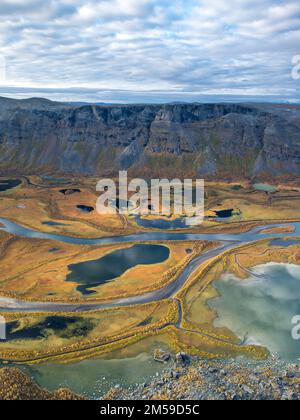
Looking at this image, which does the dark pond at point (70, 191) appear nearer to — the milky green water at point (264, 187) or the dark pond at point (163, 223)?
the dark pond at point (163, 223)

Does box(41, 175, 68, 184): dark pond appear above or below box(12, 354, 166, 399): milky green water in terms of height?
above

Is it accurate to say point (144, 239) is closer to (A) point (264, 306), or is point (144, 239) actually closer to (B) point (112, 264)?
(B) point (112, 264)

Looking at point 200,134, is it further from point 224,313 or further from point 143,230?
point 224,313

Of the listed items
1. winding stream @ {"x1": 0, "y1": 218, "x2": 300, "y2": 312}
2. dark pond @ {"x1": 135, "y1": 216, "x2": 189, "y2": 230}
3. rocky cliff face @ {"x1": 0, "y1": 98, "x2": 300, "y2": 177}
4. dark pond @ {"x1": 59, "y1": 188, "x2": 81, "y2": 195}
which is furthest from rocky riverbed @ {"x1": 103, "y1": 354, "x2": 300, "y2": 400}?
rocky cliff face @ {"x1": 0, "y1": 98, "x2": 300, "y2": 177}

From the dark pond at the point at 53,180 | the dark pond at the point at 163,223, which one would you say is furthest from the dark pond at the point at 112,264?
the dark pond at the point at 53,180

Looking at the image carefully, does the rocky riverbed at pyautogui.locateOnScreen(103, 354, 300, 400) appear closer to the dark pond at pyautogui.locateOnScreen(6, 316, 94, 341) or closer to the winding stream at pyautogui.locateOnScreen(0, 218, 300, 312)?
the dark pond at pyautogui.locateOnScreen(6, 316, 94, 341)
